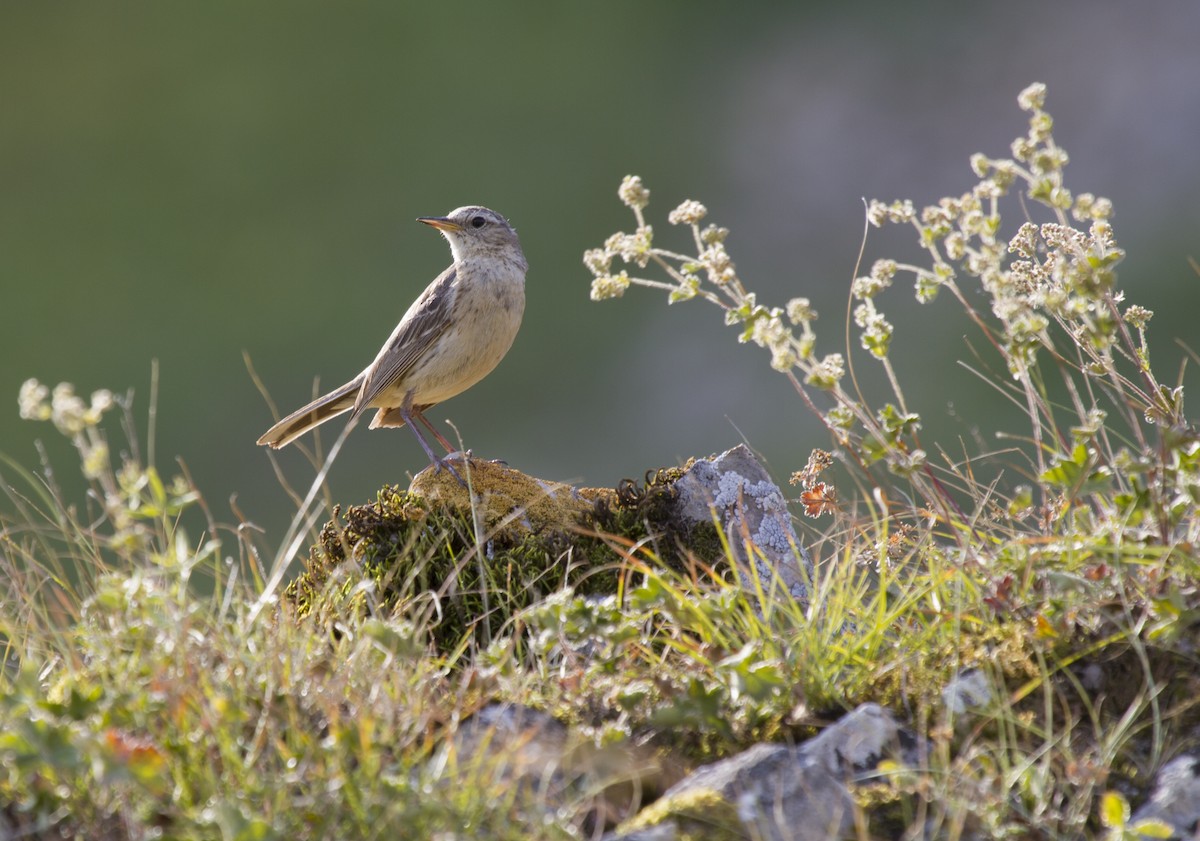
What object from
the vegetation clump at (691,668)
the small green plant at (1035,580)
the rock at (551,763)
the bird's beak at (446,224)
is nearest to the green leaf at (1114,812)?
the vegetation clump at (691,668)

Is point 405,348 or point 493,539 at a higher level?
point 405,348

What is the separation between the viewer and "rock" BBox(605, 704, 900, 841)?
9.20ft

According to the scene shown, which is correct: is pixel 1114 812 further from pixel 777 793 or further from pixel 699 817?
pixel 699 817

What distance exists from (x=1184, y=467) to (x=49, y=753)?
9.24 ft

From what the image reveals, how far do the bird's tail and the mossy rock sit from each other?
1.33 metres

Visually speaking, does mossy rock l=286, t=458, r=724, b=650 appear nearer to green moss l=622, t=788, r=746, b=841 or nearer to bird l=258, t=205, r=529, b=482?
bird l=258, t=205, r=529, b=482

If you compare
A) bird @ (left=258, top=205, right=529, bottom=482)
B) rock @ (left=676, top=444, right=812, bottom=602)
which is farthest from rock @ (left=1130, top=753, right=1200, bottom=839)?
bird @ (left=258, top=205, right=529, bottom=482)

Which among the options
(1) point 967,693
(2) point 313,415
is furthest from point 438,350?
(1) point 967,693

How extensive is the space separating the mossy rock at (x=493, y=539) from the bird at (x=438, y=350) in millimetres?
1192

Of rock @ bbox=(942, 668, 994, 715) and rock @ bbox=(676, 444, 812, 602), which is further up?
rock @ bbox=(942, 668, 994, 715)

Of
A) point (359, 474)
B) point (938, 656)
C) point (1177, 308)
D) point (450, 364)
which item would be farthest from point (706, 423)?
point (938, 656)

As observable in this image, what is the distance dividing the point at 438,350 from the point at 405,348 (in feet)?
0.56

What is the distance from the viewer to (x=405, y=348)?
6574 mm

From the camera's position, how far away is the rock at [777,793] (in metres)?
2.80
